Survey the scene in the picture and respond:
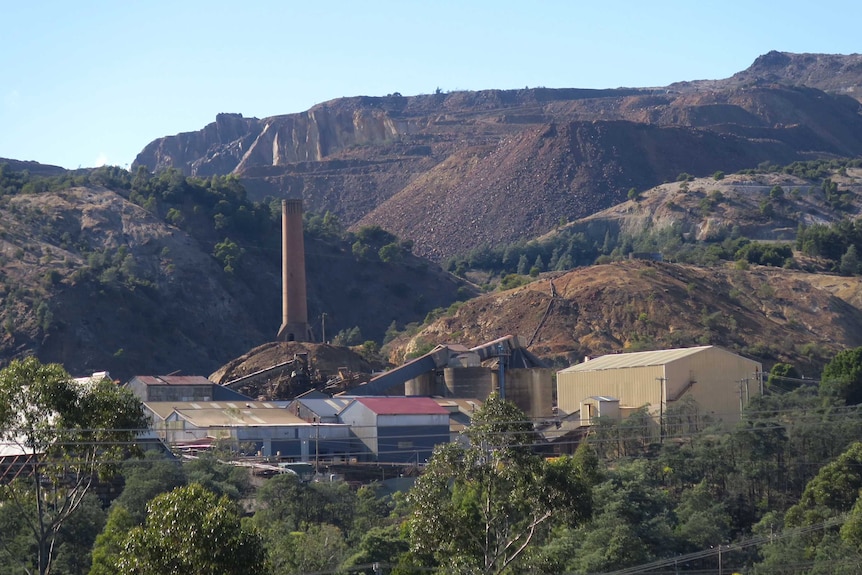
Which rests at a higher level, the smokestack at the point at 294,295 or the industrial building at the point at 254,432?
the smokestack at the point at 294,295

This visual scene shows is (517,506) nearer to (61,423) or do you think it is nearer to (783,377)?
(61,423)

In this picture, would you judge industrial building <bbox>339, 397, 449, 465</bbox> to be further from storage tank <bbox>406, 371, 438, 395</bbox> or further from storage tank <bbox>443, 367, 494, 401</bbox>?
storage tank <bbox>406, 371, 438, 395</bbox>

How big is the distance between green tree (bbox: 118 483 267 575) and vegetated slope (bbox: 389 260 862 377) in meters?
61.0

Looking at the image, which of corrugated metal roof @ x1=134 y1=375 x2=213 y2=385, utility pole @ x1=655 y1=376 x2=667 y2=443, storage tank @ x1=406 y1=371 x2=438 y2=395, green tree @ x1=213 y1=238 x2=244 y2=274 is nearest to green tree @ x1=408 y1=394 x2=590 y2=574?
utility pole @ x1=655 y1=376 x2=667 y2=443

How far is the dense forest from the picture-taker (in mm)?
27469

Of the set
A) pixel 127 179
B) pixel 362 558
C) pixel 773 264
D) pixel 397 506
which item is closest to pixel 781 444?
pixel 397 506

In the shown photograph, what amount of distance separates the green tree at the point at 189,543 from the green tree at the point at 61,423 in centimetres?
310

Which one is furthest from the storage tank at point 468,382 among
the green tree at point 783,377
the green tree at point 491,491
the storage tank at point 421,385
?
the green tree at point 491,491

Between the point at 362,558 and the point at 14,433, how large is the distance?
593 inches

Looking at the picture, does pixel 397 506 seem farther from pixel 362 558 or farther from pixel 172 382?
pixel 172 382

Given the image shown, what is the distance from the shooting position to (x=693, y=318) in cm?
8988

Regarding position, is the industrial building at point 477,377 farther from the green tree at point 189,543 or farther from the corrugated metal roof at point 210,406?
the green tree at point 189,543

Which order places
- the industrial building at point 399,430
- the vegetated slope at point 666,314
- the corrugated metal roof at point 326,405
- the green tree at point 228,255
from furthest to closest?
the green tree at point 228,255 < the vegetated slope at point 666,314 < the corrugated metal roof at point 326,405 < the industrial building at point 399,430

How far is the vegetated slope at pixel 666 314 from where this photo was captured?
285 ft
